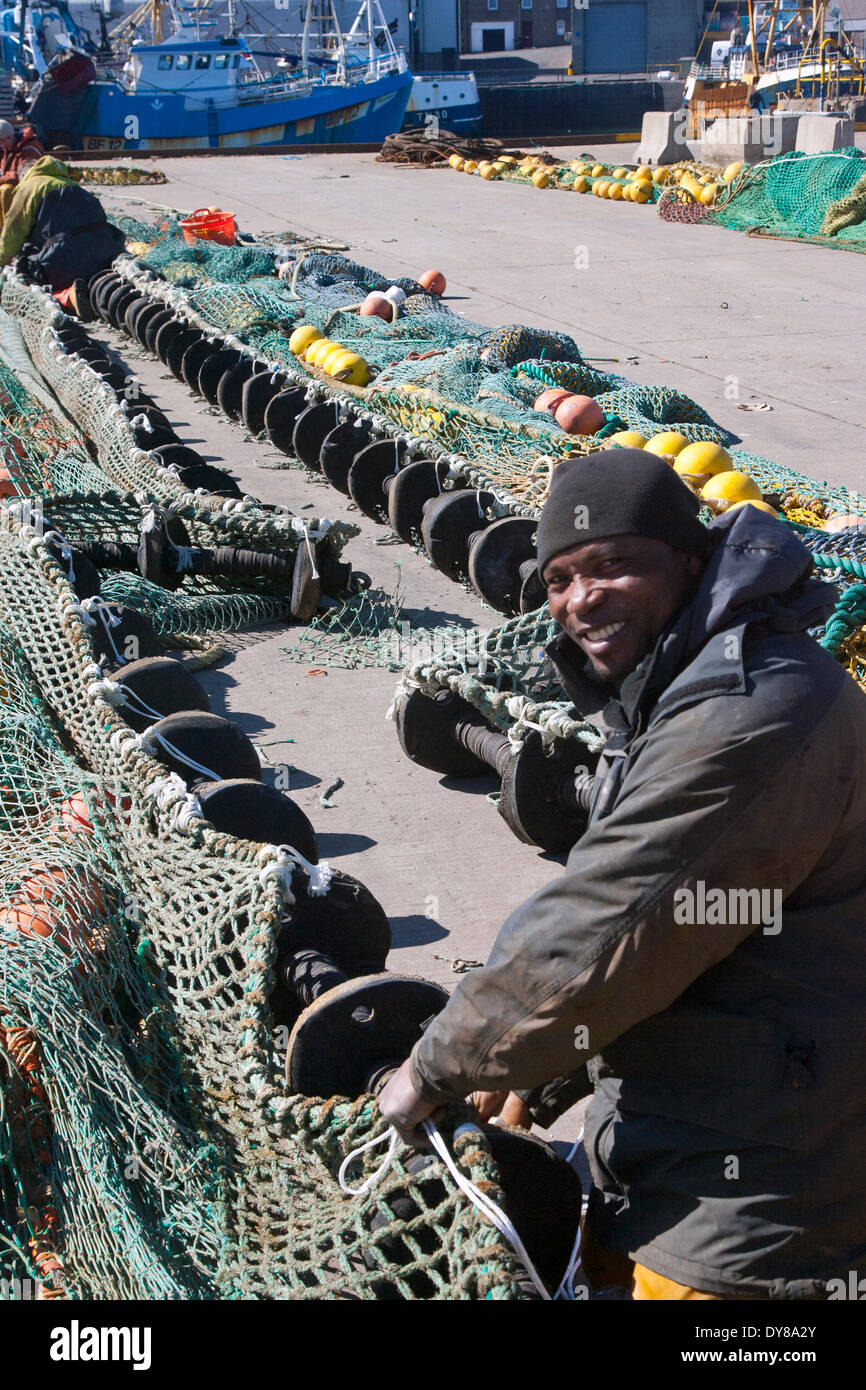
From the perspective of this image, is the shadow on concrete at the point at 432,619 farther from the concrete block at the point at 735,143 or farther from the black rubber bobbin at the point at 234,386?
the concrete block at the point at 735,143

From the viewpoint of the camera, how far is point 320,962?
3240mm

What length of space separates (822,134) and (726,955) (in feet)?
73.1

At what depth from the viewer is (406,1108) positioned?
7.54 feet

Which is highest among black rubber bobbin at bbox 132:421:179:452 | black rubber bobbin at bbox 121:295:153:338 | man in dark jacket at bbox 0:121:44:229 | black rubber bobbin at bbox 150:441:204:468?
man in dark jacket at bbox 0:121:44:229

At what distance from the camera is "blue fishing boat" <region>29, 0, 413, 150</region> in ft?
123

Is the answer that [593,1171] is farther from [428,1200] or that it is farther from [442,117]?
[442,117]

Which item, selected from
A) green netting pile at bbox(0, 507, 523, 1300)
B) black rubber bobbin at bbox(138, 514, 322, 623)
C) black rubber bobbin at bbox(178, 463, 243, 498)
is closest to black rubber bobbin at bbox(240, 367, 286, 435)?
black rubber bobbin at bbox(178, 463, 243, 498)

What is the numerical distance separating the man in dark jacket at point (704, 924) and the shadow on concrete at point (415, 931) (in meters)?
1.91

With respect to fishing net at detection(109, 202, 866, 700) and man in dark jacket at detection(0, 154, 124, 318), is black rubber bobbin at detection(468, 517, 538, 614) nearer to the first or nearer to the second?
fishing net at detection(109, 202, 866, 700)

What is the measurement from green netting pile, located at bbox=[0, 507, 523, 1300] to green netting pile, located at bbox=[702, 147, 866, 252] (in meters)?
16.5

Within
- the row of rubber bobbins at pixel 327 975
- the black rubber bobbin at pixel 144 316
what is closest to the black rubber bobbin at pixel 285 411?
the black rubber bobbin at pixel 144 316

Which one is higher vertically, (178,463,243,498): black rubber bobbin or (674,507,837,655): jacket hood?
(178,463,243,498): black rubber bobbin

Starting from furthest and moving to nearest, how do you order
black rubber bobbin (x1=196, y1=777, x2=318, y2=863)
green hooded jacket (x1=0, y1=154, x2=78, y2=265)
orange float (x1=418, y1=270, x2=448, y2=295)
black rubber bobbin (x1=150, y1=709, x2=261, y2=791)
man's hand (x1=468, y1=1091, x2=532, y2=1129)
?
orange float (x1=418, y1=270, x2=448, y2=295) < green hooded jacket (x1=0, y1=154, x2=78, y2=265) < black rubber bobbin (x1=150, y1=709, x2=261, y2=791) < black rubber bobbin (x1=196, y1=777, x2=318, y2=863) < man's hand (x1=468, y1=1091, x2=532, y2=1129)

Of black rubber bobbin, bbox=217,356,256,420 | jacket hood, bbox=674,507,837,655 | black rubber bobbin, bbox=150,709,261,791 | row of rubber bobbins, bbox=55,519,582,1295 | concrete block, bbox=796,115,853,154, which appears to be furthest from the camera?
concrete block, bbox=796,115,853,154
